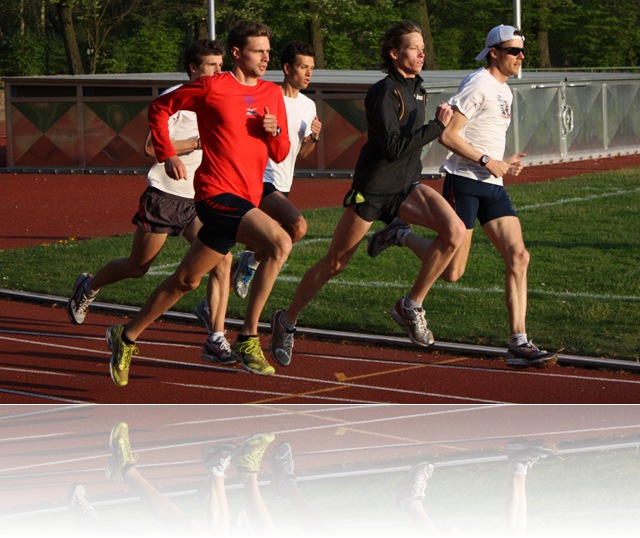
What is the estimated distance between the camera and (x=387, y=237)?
974 centimetres

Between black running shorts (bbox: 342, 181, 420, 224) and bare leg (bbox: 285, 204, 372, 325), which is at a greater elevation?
black running shorts (bbox: 342, 181, 420, 224)

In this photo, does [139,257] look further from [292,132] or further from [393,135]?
[393,135]

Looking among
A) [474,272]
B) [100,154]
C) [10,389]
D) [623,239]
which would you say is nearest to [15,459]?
[10,389]

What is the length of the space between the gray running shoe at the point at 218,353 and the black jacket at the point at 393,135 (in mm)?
1285

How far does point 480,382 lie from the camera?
859 cm

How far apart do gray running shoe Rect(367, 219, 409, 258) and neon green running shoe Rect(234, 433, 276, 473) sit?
3799 millimetres

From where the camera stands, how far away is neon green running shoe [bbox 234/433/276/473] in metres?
5.13

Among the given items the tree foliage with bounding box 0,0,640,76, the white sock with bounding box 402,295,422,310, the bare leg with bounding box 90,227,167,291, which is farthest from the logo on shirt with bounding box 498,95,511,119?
the tree foliage with bounding box 0,0,640,76

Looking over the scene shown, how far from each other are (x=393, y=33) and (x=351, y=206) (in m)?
1.08

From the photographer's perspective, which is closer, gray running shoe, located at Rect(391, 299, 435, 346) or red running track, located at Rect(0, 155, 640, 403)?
red running track, located at Rect(0, 155, 640, 403)

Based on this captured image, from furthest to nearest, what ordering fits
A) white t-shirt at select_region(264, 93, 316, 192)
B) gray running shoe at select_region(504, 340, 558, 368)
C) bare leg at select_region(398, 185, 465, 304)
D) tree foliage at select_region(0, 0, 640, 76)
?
tree foliage at select_region(0, 0, 640, 76), white t-shirt at select_region(264, 93, 316, 192), bare leg at select_region(398, 185, 465, 304), gray running shoe at select_region(504, 340, 558, 368)

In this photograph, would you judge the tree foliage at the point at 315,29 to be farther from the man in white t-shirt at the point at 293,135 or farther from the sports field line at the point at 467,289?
the man in white t-shirt at the point at 293,135

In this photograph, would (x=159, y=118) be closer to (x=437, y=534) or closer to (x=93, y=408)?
(x=93, y=408)

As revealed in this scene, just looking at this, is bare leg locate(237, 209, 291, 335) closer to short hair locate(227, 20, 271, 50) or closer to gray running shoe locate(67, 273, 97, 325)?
short hair locate(227, 20, 271, 50)
